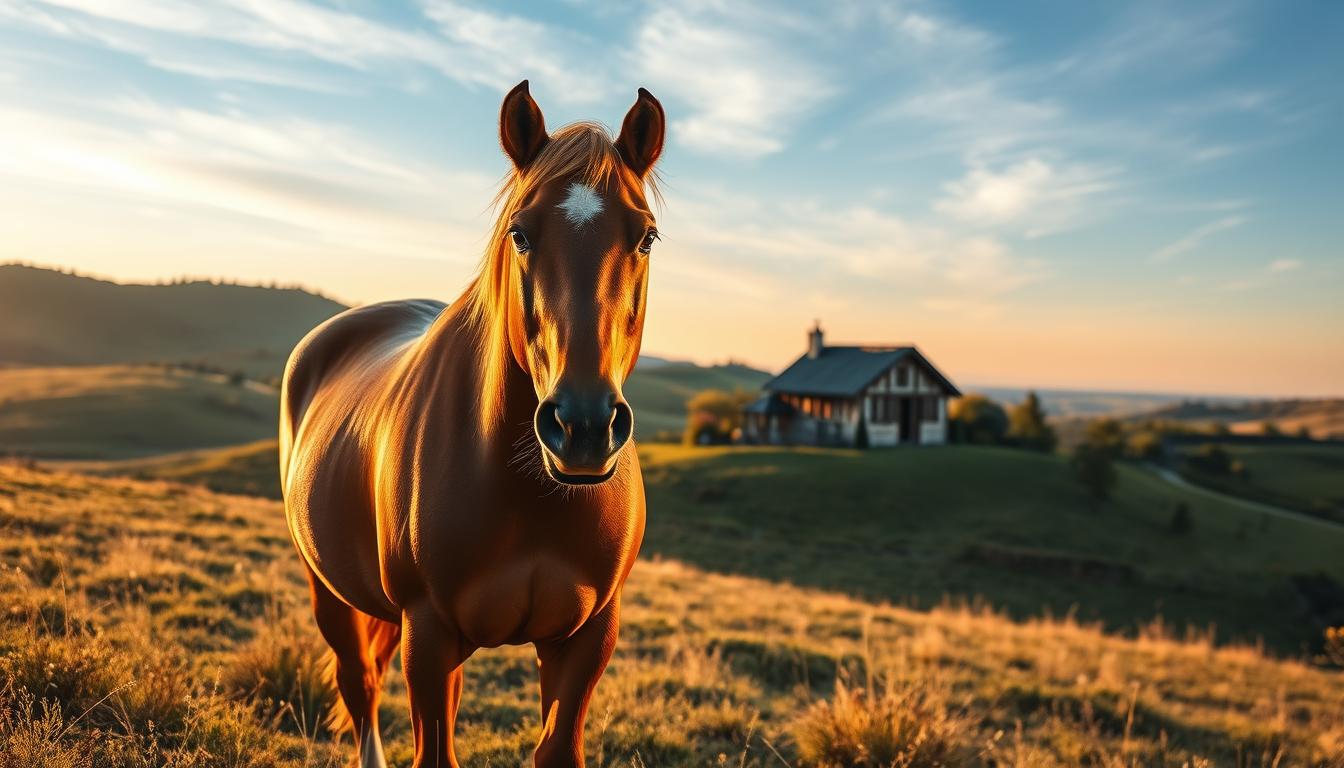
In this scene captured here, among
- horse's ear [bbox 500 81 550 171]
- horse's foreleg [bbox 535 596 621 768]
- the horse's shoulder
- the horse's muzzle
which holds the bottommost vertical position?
horse's foreleg [bbox 535 596 621 768]

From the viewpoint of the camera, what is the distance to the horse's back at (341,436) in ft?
9.24

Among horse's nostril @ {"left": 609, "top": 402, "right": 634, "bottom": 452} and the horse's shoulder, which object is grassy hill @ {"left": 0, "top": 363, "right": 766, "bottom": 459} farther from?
horse's nostril @ {"left": 609, "top": 402, "right": 634, "bottom": 452}

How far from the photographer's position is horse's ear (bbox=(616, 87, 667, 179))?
228 centimetres

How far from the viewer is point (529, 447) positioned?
213 centimetres

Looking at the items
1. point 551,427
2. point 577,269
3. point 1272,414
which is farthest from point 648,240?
point 1272,414

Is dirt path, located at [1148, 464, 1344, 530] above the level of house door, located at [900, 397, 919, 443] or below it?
below

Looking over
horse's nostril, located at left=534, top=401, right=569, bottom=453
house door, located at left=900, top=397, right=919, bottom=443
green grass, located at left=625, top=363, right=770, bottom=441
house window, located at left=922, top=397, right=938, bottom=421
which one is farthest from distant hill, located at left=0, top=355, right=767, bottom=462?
horse's nostril, located at left=534, top=401, right=569, bottom=453

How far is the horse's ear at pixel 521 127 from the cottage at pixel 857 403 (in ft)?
142

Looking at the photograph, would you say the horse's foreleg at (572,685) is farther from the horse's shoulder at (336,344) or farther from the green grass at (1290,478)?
the green grass at (1290,478)

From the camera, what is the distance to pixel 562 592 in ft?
7.31

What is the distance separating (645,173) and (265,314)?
180m

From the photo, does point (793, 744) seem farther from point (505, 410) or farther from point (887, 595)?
point (887, 595)

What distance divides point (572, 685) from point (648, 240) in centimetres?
148

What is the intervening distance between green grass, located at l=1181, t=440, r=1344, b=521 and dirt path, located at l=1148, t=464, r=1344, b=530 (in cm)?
62
